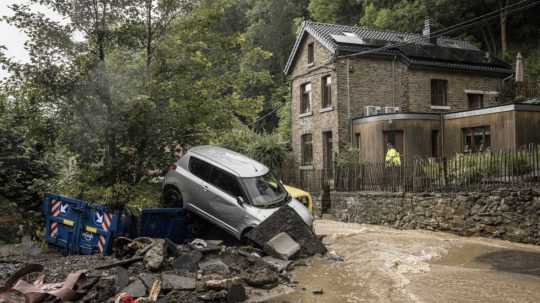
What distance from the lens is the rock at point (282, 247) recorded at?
9.48 meters

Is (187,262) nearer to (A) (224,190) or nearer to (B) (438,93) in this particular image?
(A) (224,190)

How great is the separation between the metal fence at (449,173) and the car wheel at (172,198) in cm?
834

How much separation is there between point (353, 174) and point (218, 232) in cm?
A: 906

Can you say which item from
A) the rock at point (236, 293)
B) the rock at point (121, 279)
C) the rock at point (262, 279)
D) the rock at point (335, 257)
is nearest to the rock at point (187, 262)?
the rock at point (262, 279)

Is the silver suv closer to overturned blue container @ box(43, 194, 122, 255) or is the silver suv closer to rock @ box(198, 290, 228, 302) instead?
overturned blue container @ box(43, 194, 122, 255)

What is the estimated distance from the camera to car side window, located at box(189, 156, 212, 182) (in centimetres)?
1044

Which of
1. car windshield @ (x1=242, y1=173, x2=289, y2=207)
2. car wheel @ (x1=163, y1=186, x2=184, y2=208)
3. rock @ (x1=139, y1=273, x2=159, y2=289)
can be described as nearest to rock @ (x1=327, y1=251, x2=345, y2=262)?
car windshield @ (x1=242, y1=173, x2=289, y2=207)

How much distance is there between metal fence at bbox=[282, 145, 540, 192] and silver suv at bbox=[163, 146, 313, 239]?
583 centimetres

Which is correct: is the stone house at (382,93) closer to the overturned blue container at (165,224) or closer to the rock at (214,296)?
the overturned blue container at (165,224)

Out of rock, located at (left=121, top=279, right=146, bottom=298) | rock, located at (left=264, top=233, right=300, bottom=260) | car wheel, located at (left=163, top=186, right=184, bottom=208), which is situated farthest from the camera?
car wheel, located at (left=163, top=186, right=184, bottom=208)

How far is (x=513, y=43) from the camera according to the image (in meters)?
37.3

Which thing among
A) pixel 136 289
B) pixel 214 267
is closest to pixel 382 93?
pixel 214 267

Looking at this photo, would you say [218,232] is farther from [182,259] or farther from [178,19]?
[178,19]

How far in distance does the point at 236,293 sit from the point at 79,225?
13.6ft
